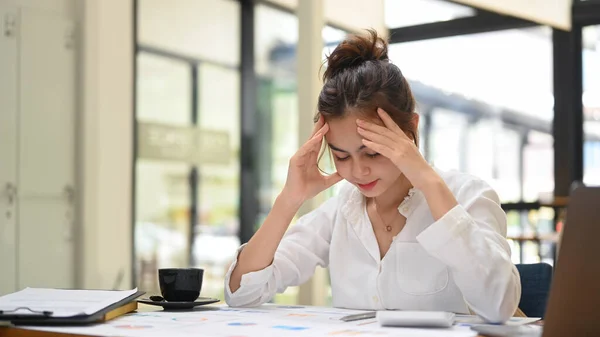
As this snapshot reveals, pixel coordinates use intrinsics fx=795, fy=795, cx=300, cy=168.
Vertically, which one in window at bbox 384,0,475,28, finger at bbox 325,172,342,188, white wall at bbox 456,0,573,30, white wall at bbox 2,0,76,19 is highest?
window at bbox 384,0,475,28

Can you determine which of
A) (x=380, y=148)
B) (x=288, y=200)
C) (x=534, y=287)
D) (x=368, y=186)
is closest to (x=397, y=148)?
(x=380, y=148)

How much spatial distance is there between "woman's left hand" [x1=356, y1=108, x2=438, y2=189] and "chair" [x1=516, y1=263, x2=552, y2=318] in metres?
0.45

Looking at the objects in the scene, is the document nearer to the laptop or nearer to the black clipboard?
the black clipboard

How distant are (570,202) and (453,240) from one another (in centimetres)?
42

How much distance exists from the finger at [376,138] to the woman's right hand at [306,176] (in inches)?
8.0

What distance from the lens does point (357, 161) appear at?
186cm

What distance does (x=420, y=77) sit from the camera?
586cm

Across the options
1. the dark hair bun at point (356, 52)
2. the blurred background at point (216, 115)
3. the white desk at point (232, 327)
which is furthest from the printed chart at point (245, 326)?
the blurred background at point (216, 115)

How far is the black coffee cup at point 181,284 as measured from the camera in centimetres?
188

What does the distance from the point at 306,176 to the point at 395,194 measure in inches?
9.5

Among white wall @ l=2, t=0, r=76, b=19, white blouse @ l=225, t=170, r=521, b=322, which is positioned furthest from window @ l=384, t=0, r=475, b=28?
white blouse @ l=225, t=170, r=521, b=322

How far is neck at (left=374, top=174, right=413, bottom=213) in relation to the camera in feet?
6.70

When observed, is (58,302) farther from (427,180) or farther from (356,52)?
(356,52)

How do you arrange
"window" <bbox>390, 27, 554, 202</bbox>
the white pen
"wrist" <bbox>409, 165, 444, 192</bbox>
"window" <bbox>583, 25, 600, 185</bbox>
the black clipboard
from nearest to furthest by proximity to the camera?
the black clipboard
the white pen
"wrist" <bbox>409, 165, 444, 192</bbox>
"window" <bbox>583, 25, 600, 185</bbox>
"window" <bbox>390, 27, 554, 202</bbox>
